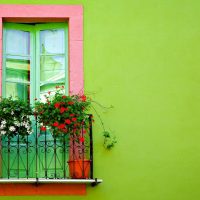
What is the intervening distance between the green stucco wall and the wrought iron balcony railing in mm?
261

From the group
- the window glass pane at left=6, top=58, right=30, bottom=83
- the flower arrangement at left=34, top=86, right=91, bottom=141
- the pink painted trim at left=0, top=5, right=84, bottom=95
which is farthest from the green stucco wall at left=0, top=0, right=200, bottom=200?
the window glass pane at left=6, top=58, right=30, bottom=83

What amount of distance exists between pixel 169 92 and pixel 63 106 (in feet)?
4.83

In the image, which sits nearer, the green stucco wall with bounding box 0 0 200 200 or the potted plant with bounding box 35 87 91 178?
the potted plant with bounding box 35 87 91 178

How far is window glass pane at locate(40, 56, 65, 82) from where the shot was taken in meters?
10.2

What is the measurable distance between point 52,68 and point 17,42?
1.99 feet

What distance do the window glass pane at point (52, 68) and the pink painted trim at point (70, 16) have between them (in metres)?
0.30

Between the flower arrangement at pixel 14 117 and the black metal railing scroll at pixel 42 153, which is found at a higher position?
the flower arrangement at pixel 14 117

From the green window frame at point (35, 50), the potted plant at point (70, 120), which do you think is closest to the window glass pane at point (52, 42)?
the green window frame at point (35, 50)

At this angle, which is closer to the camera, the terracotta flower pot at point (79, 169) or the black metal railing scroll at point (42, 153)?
the terracotta flower pot at point (79, 169)

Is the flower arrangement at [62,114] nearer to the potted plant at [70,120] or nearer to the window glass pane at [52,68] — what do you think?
the potted plant at [70,120]

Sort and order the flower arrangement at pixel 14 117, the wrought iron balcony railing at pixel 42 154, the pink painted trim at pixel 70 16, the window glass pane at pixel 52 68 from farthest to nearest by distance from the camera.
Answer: the window glass pane at pixel 52 68
the pink painted trim at pixel 70 16
the wrought iron balcony railing at pixel 42 154
the flower arrangement at pixel 14 117

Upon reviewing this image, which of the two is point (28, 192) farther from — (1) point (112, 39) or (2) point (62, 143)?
(1) point (112, 39)

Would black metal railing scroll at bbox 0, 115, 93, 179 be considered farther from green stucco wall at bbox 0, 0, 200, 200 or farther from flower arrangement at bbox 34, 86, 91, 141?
green stucco wall at bbox 0, 0, 200, 200

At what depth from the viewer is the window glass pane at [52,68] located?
1016 centimetres
